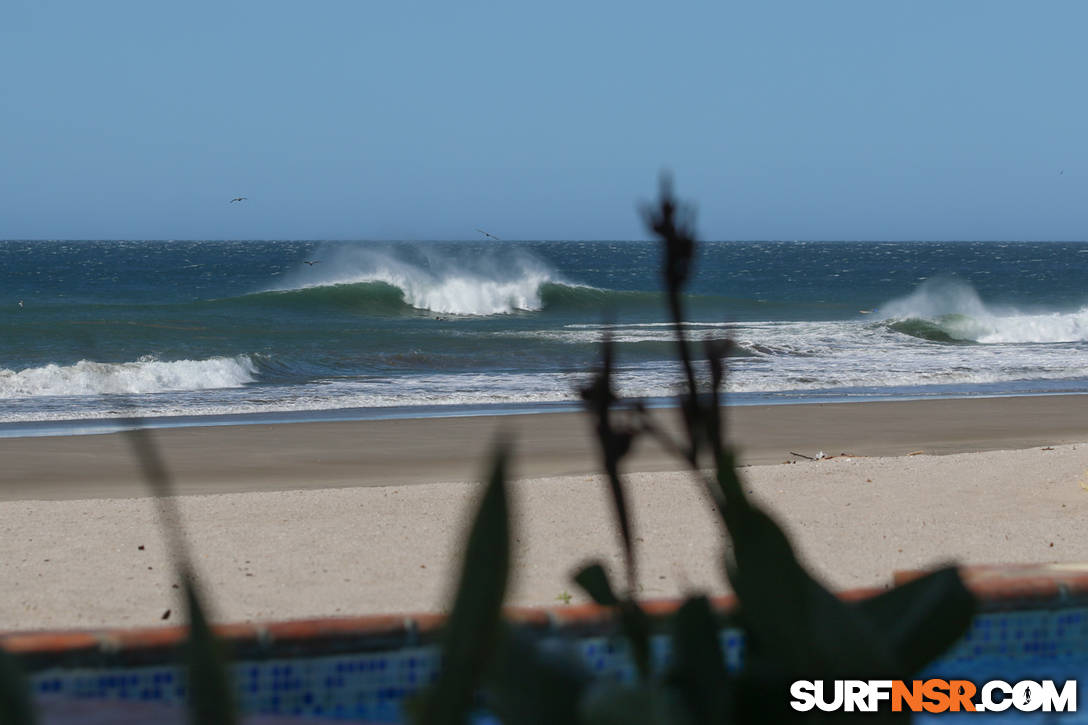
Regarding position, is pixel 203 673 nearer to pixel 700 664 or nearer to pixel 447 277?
pixel 700 664

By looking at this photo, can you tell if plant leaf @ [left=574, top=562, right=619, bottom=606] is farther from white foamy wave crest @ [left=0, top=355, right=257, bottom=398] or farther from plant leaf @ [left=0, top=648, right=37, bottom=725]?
white foamy wave crest @ [left=0, top=355, right=257, bottom=398]

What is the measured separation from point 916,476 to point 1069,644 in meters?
4.12

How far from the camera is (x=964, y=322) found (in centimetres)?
2888

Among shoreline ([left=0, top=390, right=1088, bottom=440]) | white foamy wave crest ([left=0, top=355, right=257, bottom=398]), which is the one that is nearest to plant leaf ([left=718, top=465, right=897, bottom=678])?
shoreline ([left=0, top=390, right=1088, bottom=440])

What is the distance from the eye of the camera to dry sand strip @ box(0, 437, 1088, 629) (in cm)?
473

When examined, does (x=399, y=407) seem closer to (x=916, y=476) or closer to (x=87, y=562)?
(x=916, y=476)

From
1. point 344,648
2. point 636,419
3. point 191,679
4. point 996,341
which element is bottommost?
point 996,341

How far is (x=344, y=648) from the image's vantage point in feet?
10.6

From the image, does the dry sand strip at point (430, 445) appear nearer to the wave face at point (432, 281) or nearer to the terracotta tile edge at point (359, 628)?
the terracotta tile edge at point (359, 628)

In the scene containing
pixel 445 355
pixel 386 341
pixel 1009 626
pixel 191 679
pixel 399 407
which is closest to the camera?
pixel 191 679

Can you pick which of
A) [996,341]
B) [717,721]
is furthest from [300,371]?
[717,721]

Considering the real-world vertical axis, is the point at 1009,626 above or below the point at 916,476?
above

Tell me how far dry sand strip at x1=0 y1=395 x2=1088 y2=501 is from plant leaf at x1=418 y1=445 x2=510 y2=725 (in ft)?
24.1

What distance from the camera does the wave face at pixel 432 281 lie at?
115 feet
